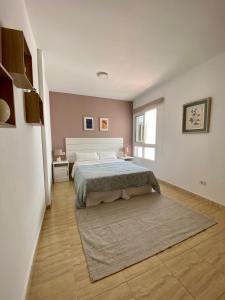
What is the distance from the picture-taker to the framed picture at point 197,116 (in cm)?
263

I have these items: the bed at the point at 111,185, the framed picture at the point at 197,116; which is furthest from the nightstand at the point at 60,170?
the framed picture at the point at 197,116

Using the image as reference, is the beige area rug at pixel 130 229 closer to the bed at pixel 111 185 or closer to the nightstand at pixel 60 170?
the bed at pixel 111 185

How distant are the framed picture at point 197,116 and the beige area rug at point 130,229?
4.96 ft

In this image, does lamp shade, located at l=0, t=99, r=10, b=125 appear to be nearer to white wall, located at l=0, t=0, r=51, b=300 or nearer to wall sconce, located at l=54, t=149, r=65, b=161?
white wall, located at l=0, t=0, r=51, b=300

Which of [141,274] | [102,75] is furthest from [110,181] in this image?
[102,75]

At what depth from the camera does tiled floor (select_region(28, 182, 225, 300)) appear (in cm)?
115

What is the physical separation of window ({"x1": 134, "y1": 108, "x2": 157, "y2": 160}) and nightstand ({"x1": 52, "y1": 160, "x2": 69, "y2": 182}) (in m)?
2.43

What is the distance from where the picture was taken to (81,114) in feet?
14.8

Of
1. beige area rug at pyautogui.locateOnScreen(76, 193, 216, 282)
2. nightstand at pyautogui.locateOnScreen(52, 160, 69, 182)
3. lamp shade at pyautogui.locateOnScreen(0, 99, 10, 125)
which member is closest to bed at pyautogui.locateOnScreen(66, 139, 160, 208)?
beige area rug at pyautogui.locateOnScreen(76, 193, 216, 282)

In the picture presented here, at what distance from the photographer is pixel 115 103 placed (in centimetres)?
496

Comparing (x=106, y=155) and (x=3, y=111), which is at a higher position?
(x=3, y=111)

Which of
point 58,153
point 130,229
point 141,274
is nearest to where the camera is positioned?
point 141,274

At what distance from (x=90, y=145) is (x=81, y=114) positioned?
3.32ft

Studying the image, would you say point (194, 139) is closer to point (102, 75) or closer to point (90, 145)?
point (102, 75)
